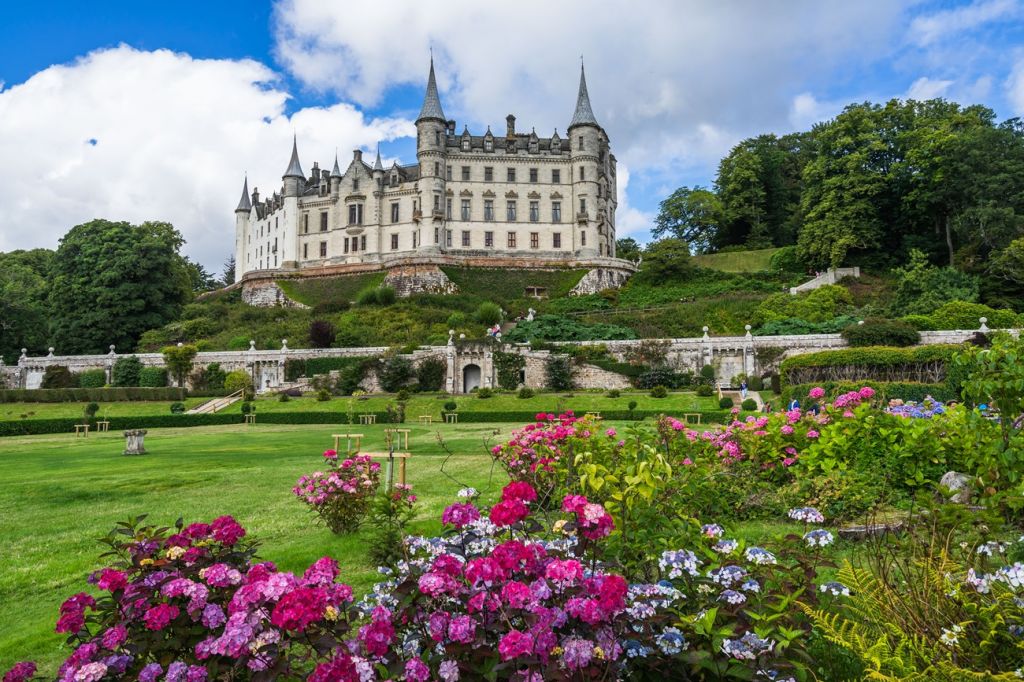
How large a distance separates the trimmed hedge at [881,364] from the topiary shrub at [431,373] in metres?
23.8

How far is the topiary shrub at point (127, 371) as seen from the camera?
4841 centimetres

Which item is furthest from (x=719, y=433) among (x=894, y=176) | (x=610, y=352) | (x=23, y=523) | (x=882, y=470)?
(x=894, y=176)

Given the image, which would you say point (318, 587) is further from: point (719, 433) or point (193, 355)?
point (193, 355)

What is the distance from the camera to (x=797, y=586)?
176 inches

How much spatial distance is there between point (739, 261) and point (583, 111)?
22.2 meters

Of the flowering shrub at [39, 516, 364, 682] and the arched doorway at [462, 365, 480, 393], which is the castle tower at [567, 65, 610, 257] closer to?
the arched doorway at [462, 365, 480, 393]

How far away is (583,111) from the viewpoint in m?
69.2

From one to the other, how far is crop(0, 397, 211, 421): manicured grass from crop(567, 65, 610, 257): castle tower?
4016cm

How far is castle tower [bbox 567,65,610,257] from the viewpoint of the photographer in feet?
222

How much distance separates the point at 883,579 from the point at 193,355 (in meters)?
49.6

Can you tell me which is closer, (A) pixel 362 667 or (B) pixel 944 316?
(A) pixel 362 667

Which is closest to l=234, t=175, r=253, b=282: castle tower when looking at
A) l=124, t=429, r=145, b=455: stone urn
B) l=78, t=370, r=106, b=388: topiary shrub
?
l=78, t=370, r=106, b=388: topiary shrub

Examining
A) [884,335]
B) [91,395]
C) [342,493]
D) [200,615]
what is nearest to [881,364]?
[884,335]

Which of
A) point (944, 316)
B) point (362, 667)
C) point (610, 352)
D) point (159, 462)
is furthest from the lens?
point (610, 352)
